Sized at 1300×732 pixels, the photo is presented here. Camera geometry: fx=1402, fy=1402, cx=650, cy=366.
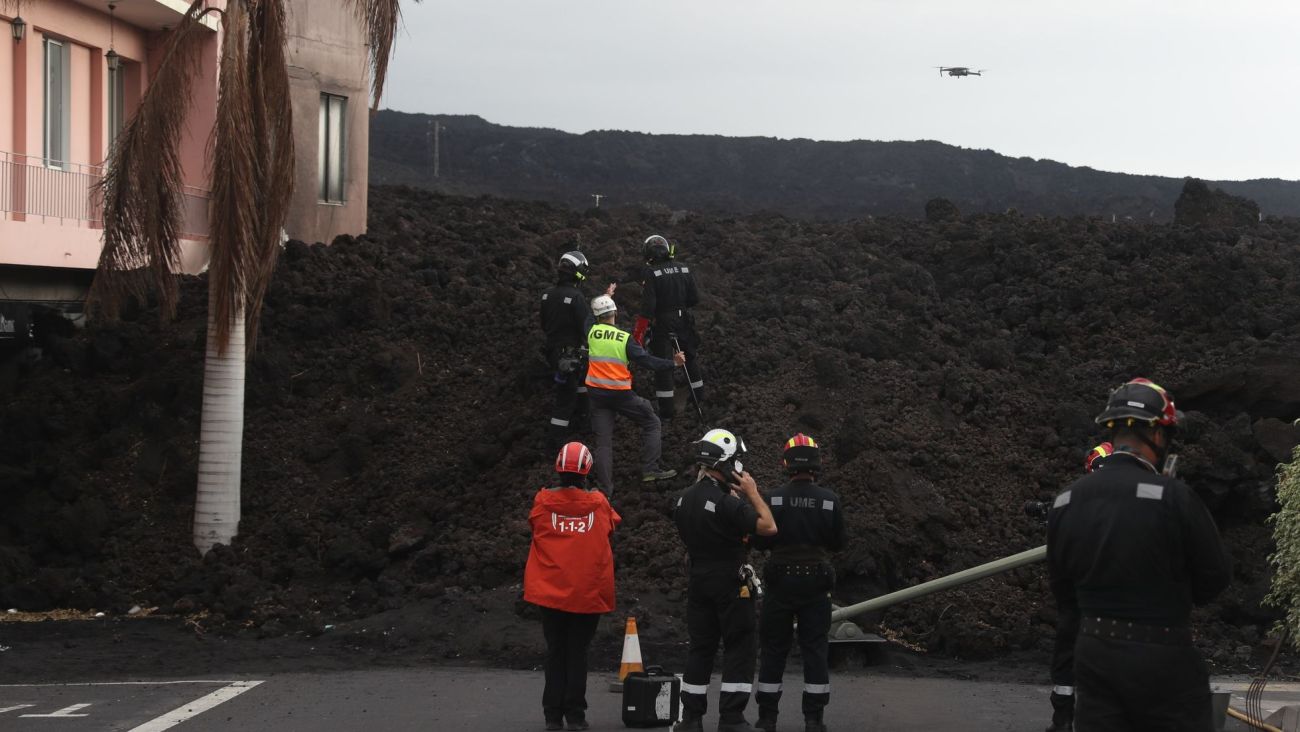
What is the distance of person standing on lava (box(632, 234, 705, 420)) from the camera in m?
15.9

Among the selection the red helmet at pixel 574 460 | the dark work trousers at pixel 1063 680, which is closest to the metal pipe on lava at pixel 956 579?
the dark work trousers at pixel 1063 680

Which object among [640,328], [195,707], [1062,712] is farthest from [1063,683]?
[640,328]

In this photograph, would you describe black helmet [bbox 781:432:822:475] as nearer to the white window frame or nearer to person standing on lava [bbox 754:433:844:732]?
Result: person standing on lava [bbox 754:433:844:732]

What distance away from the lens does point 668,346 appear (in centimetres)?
1609

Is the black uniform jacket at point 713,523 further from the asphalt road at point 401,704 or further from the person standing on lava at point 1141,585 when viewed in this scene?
the person standing on lava at point 1141,585

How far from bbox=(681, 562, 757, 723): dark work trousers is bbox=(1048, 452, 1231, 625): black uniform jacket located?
11.5 feet

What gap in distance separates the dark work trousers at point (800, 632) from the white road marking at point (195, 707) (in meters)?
4.04

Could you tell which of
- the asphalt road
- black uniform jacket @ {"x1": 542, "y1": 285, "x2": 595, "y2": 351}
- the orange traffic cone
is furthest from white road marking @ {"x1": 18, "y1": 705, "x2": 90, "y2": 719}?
black uniform jacket @ {"x1": 542, "y1": 285, "x2": 595, "y2": 351}

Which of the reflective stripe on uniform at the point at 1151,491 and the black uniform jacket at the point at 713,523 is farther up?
the reflective stripe on uniform at the point at 1151,491

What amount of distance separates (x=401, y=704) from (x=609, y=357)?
4900mm

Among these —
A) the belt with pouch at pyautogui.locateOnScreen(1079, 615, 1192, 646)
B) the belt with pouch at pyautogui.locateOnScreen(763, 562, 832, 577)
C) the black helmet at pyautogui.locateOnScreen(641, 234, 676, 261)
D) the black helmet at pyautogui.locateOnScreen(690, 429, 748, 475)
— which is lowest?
the belt with pouch at pyautogui.locateOnScreen(763, 562, 832, 577)

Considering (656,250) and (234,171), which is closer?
(234,171)

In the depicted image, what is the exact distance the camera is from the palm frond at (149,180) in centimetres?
1465

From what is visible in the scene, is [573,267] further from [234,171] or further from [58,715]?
[58,715]
